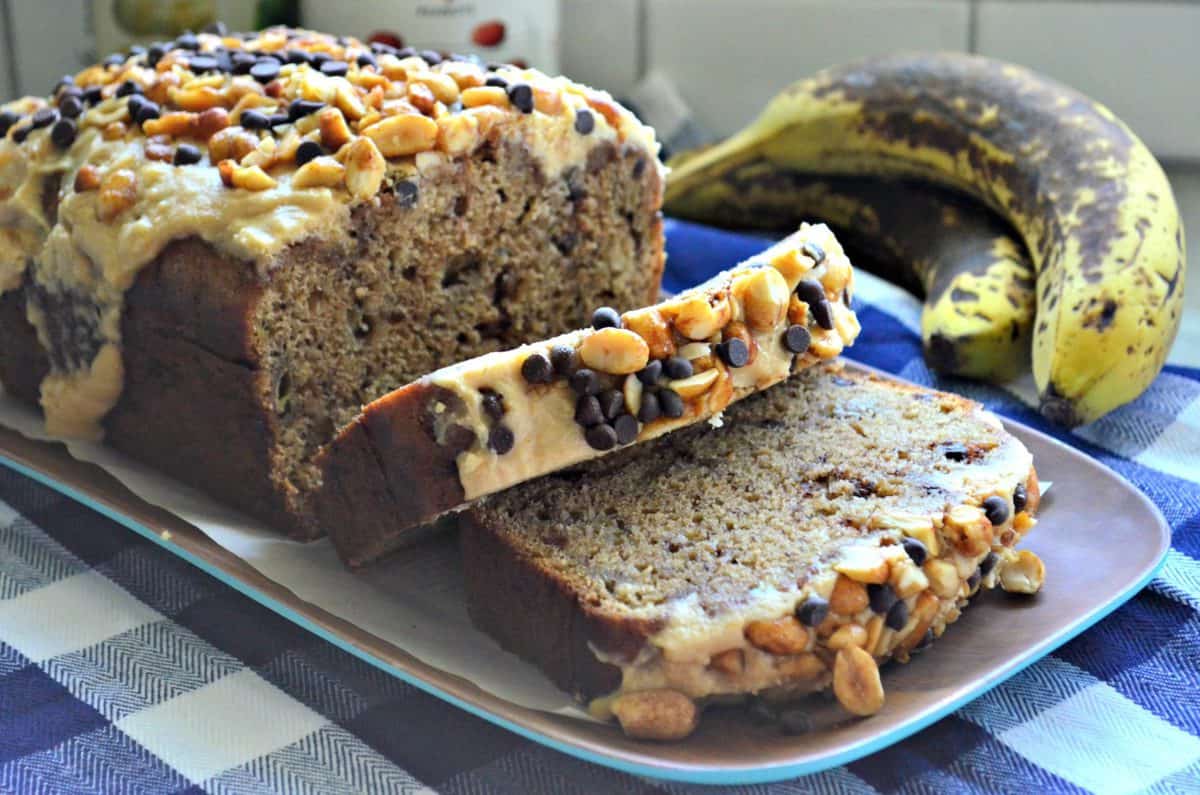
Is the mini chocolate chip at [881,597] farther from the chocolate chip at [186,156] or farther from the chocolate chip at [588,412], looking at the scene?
the chocolate chip at [186,156]

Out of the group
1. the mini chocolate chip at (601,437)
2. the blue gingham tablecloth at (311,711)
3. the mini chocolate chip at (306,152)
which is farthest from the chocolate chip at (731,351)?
the mini chocolate chip at (306,152)

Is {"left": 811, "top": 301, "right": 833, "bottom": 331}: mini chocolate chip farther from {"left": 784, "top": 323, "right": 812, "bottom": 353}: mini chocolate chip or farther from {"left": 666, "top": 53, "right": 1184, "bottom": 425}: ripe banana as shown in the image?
{"left": 666, "top": 53, "right": 1184, "bottom": 425}: ripe banana

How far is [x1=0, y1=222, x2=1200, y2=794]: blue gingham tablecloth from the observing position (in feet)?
5.70

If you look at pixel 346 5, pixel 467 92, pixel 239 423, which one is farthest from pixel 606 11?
pixel 239 423

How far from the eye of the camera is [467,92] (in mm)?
2320

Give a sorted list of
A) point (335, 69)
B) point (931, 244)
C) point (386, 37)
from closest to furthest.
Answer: point (335, 69)
point (931, 244)
point (386, 37)

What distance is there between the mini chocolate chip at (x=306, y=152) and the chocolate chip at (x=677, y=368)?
687 mm

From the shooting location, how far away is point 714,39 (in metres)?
4.50

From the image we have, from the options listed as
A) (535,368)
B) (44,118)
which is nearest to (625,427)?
(535,368)

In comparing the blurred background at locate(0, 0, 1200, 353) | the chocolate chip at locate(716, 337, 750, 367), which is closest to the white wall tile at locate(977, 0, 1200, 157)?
the blurred background at locate(0, 0, 1200, 353)

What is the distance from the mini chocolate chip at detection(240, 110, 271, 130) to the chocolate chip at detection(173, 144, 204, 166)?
3.7 inches

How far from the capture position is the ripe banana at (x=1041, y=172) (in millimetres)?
2613

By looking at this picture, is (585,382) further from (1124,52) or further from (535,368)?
(1124,52)

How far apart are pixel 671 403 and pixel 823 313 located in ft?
1.15
